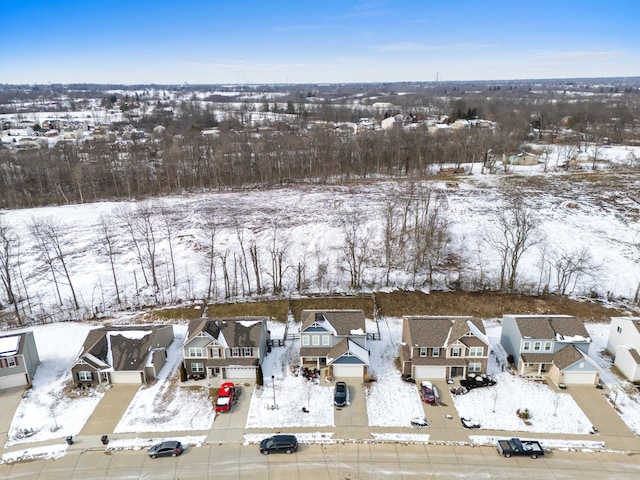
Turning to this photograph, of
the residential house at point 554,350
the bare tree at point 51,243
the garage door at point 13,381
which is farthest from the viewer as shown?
the bare tree at point 51,243

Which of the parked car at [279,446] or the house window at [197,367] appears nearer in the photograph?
the parked car at [279,446]

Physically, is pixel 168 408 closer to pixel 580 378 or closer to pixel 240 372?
pixel 240 372

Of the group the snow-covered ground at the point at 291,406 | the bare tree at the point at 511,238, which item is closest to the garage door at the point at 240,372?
the snow-covered ground at the point at 291,406

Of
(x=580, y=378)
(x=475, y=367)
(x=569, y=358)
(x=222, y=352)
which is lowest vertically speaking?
(x=580, y=378)

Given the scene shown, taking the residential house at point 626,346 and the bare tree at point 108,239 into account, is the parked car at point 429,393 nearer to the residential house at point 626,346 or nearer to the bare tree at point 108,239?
→ the residential house at point 626,346

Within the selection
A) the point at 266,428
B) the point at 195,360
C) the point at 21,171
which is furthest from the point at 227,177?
the point at 266,428

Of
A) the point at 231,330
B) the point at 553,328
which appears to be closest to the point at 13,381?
the point at 231,330

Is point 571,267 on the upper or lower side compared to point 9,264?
lower
